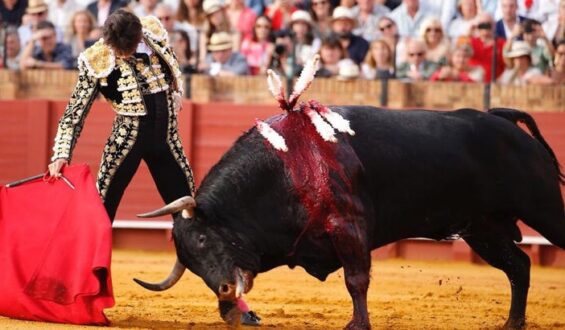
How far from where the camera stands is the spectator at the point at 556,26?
905cm

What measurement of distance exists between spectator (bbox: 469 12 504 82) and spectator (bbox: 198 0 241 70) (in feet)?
6.15

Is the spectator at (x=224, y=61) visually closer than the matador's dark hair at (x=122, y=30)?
No

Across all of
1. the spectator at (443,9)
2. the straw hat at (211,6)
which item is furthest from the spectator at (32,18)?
the spectator at (443,9)

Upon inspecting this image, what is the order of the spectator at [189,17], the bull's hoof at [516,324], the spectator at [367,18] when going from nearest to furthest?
the bull's hoof at [516,324] < the spectator at [367,18] < the spectator at [189,17]

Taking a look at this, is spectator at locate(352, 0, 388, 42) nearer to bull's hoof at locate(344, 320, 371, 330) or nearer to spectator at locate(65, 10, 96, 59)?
spectator at locate(65, 10, 96, 59)

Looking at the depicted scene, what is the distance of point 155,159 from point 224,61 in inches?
164

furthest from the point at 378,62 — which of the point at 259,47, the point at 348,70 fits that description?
the point at 259,47

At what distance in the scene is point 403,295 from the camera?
7.50 meters

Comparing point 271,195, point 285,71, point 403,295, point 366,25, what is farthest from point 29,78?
point 271,195

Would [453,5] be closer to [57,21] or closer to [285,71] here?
[285,71]

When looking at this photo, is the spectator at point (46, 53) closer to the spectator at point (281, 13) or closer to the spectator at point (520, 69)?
the spectator at point (281, 13)

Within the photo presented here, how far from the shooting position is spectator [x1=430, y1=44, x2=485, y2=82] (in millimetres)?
9422

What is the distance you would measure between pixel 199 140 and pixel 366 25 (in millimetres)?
→ 1664

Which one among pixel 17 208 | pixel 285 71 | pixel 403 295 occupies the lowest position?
pixel 403 295
